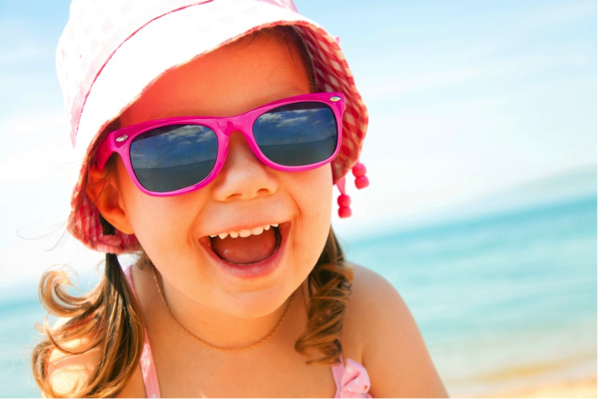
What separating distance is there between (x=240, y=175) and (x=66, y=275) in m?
1.04

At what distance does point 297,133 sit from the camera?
1645mm

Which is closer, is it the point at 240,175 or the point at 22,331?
the point at 240,175

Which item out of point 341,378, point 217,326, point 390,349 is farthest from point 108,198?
point 390,349

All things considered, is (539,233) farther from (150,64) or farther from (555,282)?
(150,64)

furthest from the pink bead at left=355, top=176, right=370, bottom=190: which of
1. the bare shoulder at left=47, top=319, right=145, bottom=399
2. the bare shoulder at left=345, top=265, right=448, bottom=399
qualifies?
the bare shoulder at left=47, top=319, right=145, bottom=399

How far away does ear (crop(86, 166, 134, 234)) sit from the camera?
1827 millimetres

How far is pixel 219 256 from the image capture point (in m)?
1.75

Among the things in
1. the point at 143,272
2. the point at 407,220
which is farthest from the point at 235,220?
the point at 407,220

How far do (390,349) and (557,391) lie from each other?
2686mm

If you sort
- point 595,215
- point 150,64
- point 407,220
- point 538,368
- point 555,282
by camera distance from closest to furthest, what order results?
point 150,64, point 538,368, point 555,282, point 595,215, point 407,220

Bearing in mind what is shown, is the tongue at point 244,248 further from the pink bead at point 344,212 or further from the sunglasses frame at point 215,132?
the pink bead at point 344,212

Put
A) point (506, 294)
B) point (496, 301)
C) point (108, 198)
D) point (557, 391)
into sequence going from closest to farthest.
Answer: point (108, 198) < point (557, 391) < point (496, 301) < point (506, 294)

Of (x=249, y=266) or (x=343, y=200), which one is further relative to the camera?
(x=343, y=200)

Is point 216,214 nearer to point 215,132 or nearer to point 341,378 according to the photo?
point 215,132
